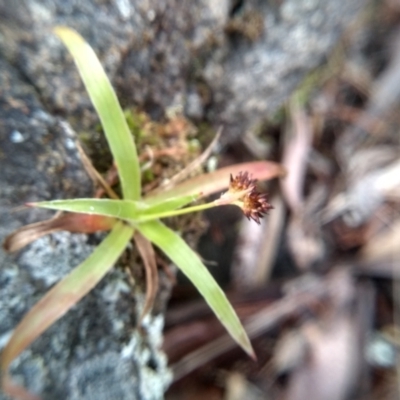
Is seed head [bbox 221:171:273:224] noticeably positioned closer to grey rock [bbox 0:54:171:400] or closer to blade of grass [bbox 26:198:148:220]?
blade of grass [bbox 26:198:148:220]

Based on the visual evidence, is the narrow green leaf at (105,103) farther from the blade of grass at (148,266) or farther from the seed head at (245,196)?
the seed head at (245,196)

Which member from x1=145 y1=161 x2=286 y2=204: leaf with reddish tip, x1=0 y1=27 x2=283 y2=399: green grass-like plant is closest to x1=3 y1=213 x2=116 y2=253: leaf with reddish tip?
x1=0 y1=27 x2=283 y2=399: green grass-like plant

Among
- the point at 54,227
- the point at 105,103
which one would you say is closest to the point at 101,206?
the point at 54,227

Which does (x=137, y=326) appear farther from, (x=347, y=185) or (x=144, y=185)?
(x=347, y=185)

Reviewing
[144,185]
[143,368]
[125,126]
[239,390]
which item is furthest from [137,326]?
[239,390]

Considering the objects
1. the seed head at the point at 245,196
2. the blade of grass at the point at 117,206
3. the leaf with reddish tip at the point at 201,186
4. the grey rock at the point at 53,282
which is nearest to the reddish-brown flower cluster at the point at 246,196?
the seed head at the point at 245,196
